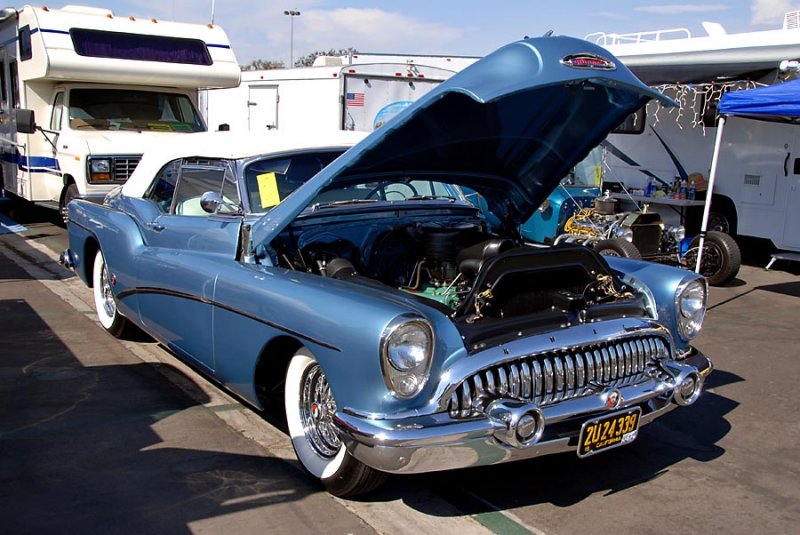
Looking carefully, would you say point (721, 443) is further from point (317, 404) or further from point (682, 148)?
point (682, 148)

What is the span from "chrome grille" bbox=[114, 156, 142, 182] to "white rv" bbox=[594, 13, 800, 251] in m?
6.32

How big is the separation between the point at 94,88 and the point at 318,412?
8108 millimetres

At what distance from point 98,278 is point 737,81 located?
8380 mm

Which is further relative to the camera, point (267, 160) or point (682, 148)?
point (682, 148)

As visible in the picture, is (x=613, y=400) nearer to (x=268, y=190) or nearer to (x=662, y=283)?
(x=662, y=283)

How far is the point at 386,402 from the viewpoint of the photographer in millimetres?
3131

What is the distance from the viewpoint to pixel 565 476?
3.94 meters

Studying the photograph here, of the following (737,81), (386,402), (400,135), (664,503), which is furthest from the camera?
(737,81)

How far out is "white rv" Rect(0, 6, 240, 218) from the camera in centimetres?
970

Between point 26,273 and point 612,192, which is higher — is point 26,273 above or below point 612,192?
below

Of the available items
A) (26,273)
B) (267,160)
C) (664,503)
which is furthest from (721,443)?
(26,273)

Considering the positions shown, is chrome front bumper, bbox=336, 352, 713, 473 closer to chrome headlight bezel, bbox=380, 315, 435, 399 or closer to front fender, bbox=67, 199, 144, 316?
chrome headlight bezel, bbox=380, 315, 435, 399

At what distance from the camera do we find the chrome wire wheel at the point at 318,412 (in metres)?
3.64

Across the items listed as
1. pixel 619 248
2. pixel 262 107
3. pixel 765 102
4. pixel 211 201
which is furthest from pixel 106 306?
pixel 262 107
